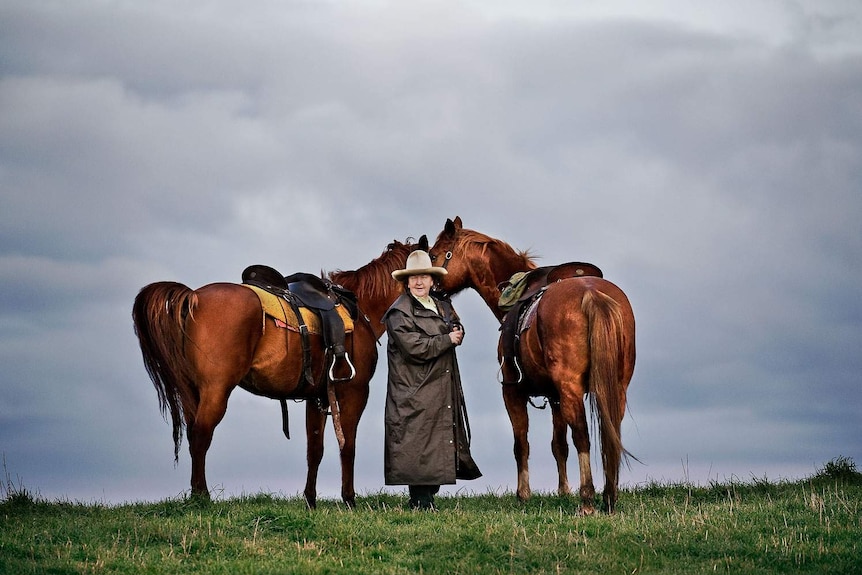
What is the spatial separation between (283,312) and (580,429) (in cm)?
329

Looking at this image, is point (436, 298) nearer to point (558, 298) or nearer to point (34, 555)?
point (558, 298)

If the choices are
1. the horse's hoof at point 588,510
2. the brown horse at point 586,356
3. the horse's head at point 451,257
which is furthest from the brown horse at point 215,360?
the horse's hoof at point 588,510

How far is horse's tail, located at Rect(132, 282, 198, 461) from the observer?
963 cm

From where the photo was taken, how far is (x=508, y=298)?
38.9 feet

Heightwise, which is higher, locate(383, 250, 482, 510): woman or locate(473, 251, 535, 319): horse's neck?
locate(473, 251, 535, 319): horse's neck

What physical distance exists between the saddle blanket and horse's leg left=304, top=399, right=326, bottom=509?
3.23 feet

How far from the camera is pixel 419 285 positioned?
10.1 meters

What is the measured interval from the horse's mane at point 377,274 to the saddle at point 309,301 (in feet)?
1.59

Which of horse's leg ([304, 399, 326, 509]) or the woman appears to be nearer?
the woman

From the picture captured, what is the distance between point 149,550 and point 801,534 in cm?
548

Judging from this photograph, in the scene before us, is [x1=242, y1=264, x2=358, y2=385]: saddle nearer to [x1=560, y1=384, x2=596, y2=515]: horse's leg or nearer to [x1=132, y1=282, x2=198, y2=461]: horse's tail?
[x1=132, y1=282, x2=198, y2=461]: horse's tail

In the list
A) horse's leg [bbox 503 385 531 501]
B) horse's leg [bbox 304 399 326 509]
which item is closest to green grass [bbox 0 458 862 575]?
horse's leg [bbox 304 399 326 509]

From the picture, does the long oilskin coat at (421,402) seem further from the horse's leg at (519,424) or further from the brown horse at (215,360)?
the horse's leg at (519,424)

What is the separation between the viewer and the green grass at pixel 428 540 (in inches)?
297
